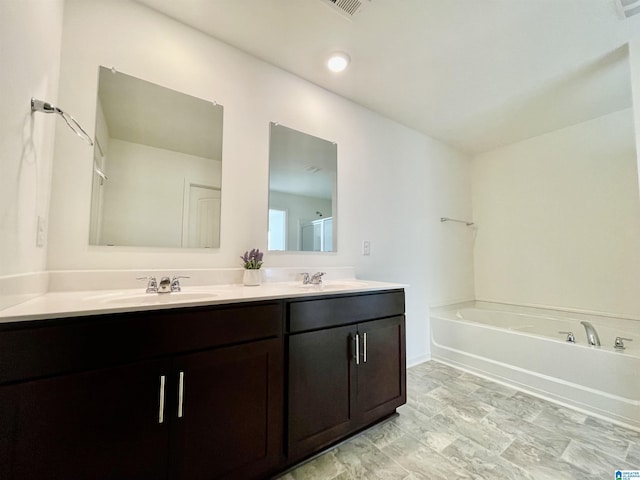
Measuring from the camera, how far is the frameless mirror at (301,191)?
191 cm

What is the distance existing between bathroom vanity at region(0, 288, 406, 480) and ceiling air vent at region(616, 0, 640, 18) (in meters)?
2.16

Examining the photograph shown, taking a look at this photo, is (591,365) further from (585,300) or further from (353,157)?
(353,157)

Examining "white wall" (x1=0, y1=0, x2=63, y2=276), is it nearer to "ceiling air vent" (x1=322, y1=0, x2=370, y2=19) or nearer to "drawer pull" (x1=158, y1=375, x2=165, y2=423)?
"drawer pull" (x1=158, y1=375, x2=165, y2=423)

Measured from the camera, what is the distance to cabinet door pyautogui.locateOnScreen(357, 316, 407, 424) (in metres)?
1.53

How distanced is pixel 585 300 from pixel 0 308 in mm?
4039

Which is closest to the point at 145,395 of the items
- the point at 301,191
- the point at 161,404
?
the point at 161,404

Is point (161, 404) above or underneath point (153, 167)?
underneath

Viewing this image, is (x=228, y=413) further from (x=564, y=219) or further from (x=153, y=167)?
(x=564, y=219)

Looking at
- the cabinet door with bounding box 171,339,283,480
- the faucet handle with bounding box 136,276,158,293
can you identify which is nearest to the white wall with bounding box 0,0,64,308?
the faucet handle with bounding box 136,276,158,293

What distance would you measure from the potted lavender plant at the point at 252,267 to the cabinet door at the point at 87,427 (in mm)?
711

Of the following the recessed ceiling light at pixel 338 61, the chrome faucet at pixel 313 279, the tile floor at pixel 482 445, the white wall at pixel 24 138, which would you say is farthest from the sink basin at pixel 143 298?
the recessed ceiling light at pixel 338 61

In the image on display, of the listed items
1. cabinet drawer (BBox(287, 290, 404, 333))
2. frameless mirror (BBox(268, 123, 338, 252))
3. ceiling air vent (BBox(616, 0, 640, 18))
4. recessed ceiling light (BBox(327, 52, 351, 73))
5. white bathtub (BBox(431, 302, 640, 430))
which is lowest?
white bathtub (BBox(431, 302, 640, 430))

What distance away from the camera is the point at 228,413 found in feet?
3.48

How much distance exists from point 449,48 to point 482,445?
7.99 ft
